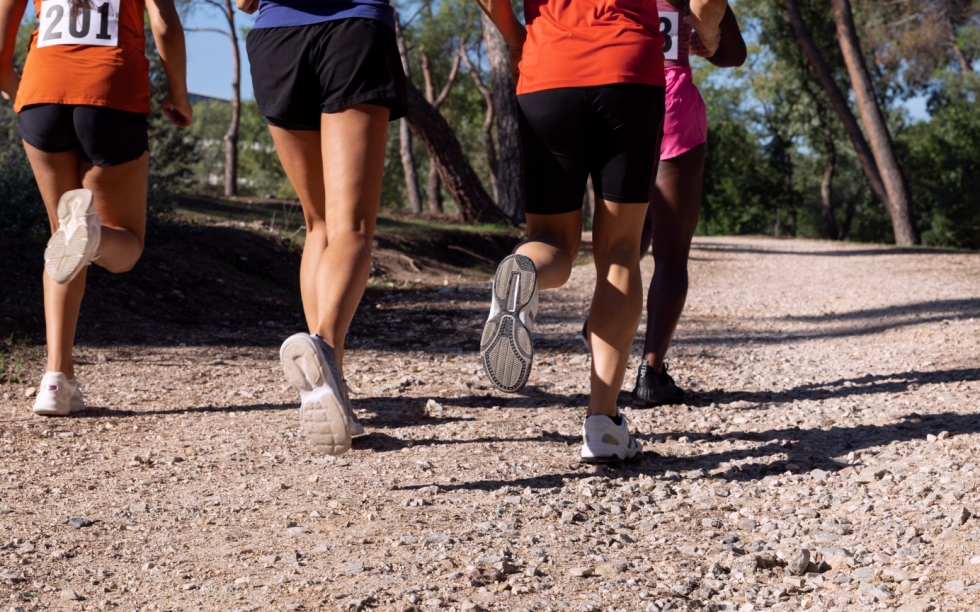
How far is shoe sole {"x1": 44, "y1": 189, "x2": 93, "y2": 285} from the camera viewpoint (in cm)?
336

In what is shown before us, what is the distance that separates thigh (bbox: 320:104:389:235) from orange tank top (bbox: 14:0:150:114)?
3.87 feet

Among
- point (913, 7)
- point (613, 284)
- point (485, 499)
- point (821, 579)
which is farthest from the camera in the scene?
point (913, 7)

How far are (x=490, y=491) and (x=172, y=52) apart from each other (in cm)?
232

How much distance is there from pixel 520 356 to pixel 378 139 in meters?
0.92

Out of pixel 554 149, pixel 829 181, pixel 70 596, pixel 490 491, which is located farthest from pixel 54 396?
pixel 829 181

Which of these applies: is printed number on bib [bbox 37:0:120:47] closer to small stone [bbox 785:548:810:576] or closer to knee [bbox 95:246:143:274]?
knee [bbox 95:246:143:274]

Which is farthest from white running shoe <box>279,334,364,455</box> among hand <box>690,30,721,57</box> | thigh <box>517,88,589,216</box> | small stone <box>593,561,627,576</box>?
hand <box>690,30,721,57</box>

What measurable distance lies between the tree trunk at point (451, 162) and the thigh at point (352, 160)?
10.4 meters

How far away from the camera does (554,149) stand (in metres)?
2.94

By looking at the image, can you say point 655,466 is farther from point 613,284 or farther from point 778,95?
point 778,95

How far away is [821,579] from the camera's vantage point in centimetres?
221

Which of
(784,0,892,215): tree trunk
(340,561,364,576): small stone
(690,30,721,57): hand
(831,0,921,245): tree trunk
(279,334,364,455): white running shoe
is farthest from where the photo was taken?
(784,0,892,215): tree trunk

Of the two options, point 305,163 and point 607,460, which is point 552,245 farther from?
point 305,163

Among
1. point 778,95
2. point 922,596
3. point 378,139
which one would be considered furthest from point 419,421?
point 778,95
